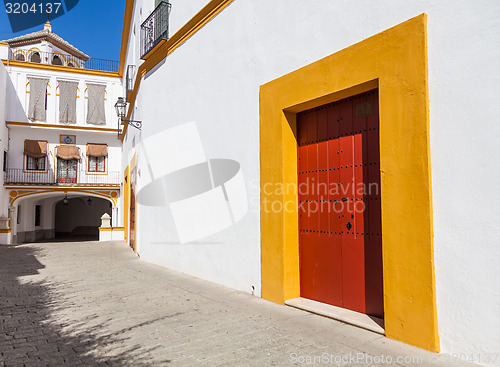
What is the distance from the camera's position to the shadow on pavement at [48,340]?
10.6 ft

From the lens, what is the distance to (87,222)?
30.0 meters

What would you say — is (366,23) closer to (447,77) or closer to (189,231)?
(447,77)

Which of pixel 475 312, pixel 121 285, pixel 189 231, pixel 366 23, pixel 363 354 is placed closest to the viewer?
pixel 475 312

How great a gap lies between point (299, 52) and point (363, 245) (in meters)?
2.51

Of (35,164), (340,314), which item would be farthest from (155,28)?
(35,164)

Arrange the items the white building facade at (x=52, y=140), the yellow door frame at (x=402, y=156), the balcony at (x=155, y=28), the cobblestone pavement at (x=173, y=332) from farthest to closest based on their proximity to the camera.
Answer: the white building facade at (x=52, y=140) → the balcony at (x=155, y=28) → the yellow door frame at (x=402, y=156) → the cobblestone pavement at (x=173, y=332)

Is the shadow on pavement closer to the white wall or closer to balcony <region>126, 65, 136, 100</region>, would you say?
the white wall

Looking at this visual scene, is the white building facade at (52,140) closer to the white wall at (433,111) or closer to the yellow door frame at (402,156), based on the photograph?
the white wall at (433,111)

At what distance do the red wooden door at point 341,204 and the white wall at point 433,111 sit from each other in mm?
762

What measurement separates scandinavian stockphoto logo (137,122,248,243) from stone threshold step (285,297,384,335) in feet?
5.44

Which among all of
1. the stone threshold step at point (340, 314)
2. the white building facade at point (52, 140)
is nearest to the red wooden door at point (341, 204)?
the stone threshold step at point (340, 314)

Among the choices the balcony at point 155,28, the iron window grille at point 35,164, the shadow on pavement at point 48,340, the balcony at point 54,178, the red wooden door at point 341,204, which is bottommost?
the shadow on pavement at point 48,340

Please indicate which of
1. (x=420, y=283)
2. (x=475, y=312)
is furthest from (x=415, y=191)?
(x=475, y=312)

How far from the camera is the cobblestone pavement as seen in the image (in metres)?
3.17
